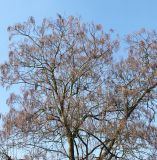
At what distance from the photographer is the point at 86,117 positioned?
74.3 feet

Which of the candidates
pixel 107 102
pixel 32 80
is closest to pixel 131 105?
pixel 107 102

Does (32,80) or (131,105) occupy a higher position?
(32,80)

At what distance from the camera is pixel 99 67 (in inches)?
934

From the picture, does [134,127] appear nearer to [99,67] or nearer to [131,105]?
[131,105]

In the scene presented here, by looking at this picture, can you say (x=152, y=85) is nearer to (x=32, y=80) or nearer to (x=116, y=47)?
(x=116, y=47)

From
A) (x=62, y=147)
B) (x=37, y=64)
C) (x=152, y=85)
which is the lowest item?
(x=62, y=147)

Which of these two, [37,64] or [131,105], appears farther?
[37,64]

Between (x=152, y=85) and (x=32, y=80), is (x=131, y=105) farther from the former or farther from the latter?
(x=32, y=80)

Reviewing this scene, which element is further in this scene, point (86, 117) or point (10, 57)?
point (10, 57)

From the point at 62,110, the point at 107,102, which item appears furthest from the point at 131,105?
the point at 62,110

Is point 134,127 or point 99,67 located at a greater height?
point 99,67

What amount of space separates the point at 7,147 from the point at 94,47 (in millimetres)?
4869

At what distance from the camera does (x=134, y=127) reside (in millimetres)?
22047

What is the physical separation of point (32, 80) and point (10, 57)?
47.1 inches
